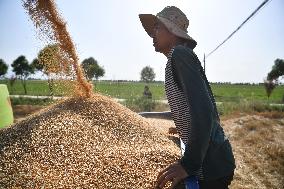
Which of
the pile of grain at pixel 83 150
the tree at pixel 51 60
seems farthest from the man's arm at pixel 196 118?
the tree at pixel 51 60

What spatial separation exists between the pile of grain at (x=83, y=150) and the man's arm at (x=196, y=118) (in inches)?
67.6

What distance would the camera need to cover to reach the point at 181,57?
4.41 feet

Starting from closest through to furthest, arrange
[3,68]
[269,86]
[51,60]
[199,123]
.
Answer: [199,123] → [51,60] → [269,86] → [3,68]

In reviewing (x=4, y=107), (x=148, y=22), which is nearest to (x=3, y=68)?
(x=4, y=107)

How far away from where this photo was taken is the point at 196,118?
126cm

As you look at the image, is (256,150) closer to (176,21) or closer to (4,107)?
(4,107)

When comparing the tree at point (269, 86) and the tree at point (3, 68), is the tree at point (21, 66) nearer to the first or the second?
the tree at point (3, 68)

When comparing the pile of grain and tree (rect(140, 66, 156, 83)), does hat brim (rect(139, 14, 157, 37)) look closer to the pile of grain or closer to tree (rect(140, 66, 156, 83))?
the pile of grain

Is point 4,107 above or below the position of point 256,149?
above

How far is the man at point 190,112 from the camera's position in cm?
127

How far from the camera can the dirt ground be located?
17.7ft

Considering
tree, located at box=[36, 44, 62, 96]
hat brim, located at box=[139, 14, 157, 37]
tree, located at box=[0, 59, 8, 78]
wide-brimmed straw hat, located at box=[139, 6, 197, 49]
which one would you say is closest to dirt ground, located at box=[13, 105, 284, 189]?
tree, located at box=[36, 44, 62, 96]

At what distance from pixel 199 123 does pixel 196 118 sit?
22 mm

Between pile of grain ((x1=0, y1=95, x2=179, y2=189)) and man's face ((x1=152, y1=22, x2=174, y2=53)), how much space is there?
5.45ft
